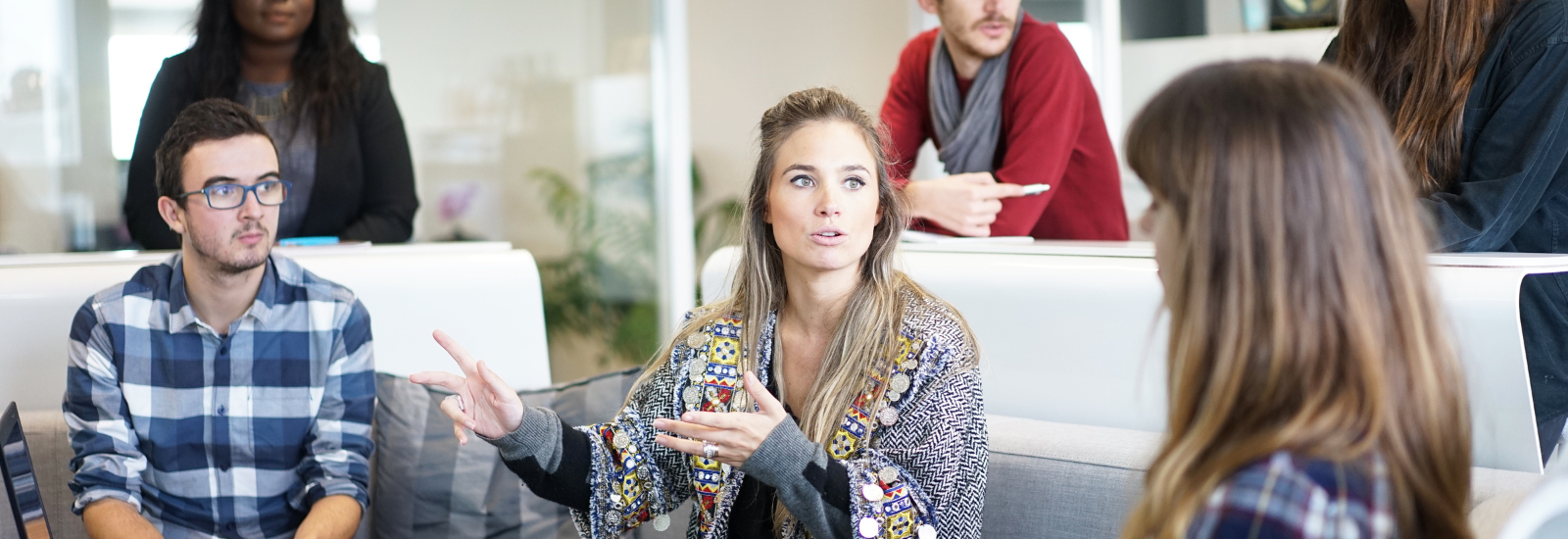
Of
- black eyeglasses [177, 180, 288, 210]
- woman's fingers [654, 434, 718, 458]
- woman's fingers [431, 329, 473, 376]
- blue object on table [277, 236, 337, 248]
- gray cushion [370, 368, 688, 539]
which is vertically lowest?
gray cushion [370, 368, 688, 539]

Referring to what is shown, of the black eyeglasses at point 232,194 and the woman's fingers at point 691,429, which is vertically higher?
the black eyeglasses at point 232,194

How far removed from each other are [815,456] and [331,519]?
947 mm

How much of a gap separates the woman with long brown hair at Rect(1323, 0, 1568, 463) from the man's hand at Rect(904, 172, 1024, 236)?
0.74m

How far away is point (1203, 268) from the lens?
853 mm

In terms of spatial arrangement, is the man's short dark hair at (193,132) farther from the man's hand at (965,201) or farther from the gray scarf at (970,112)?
the gray scarf at (970,112)

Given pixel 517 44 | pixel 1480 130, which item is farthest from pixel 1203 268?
pixel 517 44

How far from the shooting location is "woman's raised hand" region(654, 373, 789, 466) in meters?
1.32

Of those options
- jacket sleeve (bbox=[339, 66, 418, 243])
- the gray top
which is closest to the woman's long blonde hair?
jacket sleeve (bbox=[339, 66, 418, 243])

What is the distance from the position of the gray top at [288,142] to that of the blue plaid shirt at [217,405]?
3.29 feet

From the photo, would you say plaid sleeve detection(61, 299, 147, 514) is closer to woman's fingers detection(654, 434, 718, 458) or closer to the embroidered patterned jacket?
the embroidered patterned jacket

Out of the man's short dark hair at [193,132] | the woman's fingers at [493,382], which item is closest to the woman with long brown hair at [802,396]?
the woman's fingers at [493,382]

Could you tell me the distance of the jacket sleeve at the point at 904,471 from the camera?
1.37 m

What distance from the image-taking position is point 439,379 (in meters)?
1.49

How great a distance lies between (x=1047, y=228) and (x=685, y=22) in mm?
2661
